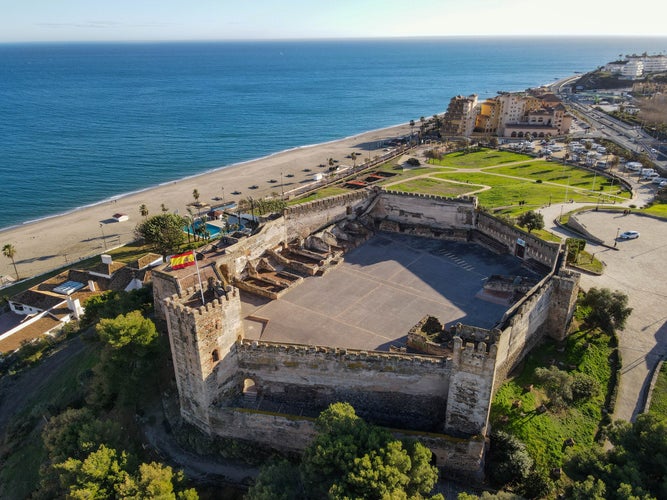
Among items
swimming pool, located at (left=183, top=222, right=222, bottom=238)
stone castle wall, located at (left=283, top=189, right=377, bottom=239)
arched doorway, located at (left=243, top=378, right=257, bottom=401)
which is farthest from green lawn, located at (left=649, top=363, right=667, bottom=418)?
swimming pool, located at (left=183, top=222, right=222, bottom=238)

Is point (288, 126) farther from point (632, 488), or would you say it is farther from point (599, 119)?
point (632, 488)

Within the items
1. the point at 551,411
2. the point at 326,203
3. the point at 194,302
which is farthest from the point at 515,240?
the point at 194,302

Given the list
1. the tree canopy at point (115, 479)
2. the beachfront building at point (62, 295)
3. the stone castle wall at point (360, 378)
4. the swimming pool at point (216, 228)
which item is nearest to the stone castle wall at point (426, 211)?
the stone castle wall at point (360, 378)

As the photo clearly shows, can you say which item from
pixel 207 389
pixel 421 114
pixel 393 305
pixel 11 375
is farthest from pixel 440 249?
pixel 421 114

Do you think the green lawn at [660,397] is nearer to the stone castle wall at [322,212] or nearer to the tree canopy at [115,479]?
the tree canopy at [115,479]

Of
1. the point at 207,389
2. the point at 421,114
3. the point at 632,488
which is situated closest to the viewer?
the point at 632,488

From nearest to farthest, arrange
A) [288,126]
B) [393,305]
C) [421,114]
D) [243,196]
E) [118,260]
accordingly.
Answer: [393,305]
[118,260]
[243,196]
[288,126]
[421,114]
